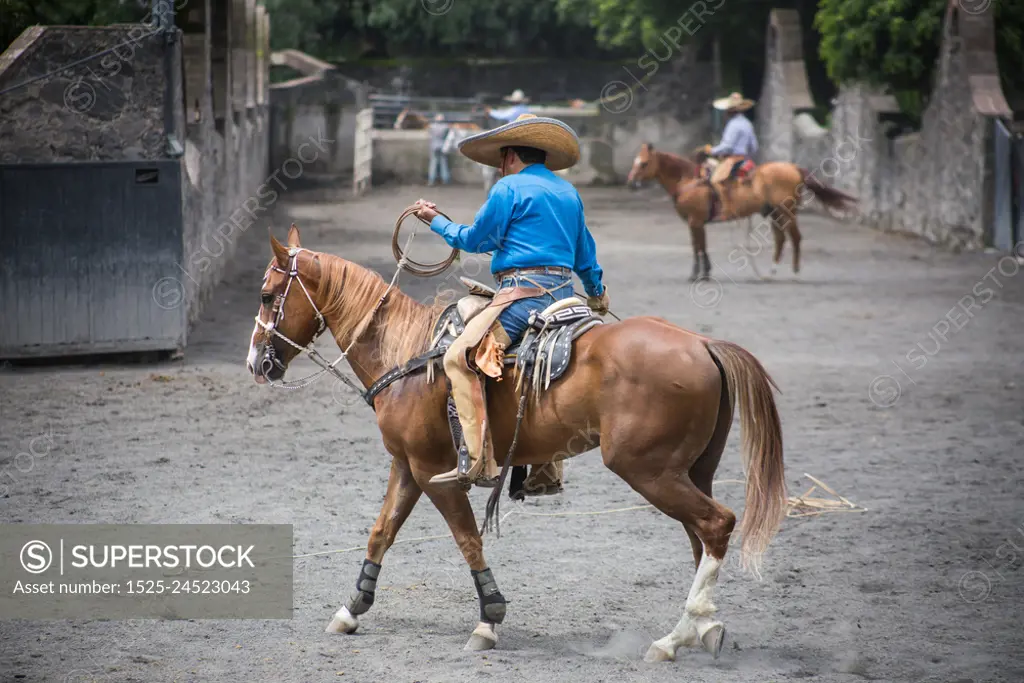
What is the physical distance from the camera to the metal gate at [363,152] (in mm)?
33312

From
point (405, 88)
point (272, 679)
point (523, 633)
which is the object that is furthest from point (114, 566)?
point (405, 88)

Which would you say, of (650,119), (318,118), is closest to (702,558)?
(650,119)

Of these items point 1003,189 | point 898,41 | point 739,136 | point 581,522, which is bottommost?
point 581,522

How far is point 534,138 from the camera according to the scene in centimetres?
607

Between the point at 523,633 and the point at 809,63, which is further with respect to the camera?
the point at 809,63

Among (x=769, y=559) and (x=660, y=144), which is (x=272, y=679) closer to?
(x=769, y=559)

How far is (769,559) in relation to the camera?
7.17 metres

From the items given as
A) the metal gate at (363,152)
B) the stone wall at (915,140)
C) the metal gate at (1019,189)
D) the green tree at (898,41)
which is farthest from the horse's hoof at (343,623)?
the metal gate at (363,152)

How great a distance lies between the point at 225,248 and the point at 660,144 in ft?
63.3

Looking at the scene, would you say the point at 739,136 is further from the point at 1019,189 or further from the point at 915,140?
the point at 915,140

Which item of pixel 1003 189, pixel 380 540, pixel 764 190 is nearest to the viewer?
pixel 380 540

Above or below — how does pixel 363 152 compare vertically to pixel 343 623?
below

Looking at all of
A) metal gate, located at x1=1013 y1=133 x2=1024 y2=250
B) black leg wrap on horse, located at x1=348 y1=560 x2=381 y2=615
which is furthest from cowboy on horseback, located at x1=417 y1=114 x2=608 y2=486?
metal gate, located at x1=1013 y1=133 x2=1024 y2=250

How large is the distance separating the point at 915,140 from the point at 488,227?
19477mm
